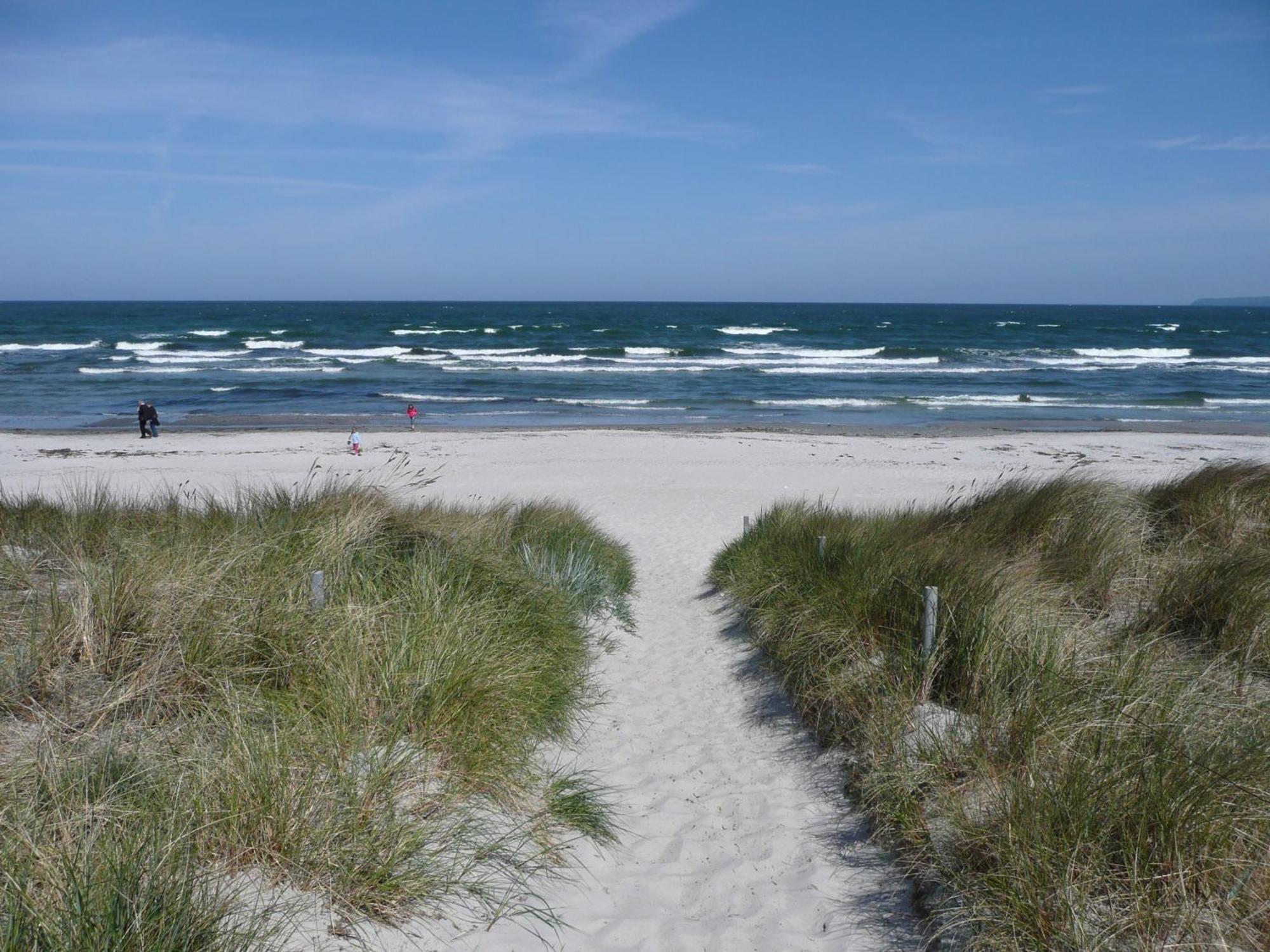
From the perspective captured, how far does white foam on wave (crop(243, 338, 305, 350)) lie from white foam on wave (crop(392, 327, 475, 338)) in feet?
27.5

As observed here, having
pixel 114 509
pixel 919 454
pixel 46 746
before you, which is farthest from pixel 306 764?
pixel 919 454

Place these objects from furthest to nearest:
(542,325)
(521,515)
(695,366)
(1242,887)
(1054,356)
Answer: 1. (542,325)
2. (1054,356)
3. (695,366)
4. (521,515)
5. (1242,887)

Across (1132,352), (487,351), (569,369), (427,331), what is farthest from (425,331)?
(1132,352)

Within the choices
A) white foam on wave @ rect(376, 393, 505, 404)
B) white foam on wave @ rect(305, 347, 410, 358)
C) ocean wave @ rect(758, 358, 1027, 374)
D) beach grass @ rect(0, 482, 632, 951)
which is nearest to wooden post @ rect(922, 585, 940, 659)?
beach grass @ rect(0, 482, 632, 951)

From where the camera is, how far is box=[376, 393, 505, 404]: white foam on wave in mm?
32844

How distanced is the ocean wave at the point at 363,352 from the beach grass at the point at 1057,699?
45254mm

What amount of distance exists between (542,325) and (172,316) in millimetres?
38538

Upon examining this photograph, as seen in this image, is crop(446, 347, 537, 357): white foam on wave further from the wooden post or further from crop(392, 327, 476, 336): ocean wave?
the wooden post

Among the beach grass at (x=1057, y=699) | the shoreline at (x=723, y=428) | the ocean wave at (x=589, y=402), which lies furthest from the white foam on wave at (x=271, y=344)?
the beach grass at (x=1057, y=699)

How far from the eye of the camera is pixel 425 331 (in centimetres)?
6738

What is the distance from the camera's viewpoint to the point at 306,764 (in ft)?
11.7

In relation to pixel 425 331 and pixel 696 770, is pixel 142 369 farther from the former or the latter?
pixel 696 770

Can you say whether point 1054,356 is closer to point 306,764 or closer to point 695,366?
point 695,366

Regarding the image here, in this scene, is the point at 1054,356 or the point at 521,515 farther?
the point at 1054,356
